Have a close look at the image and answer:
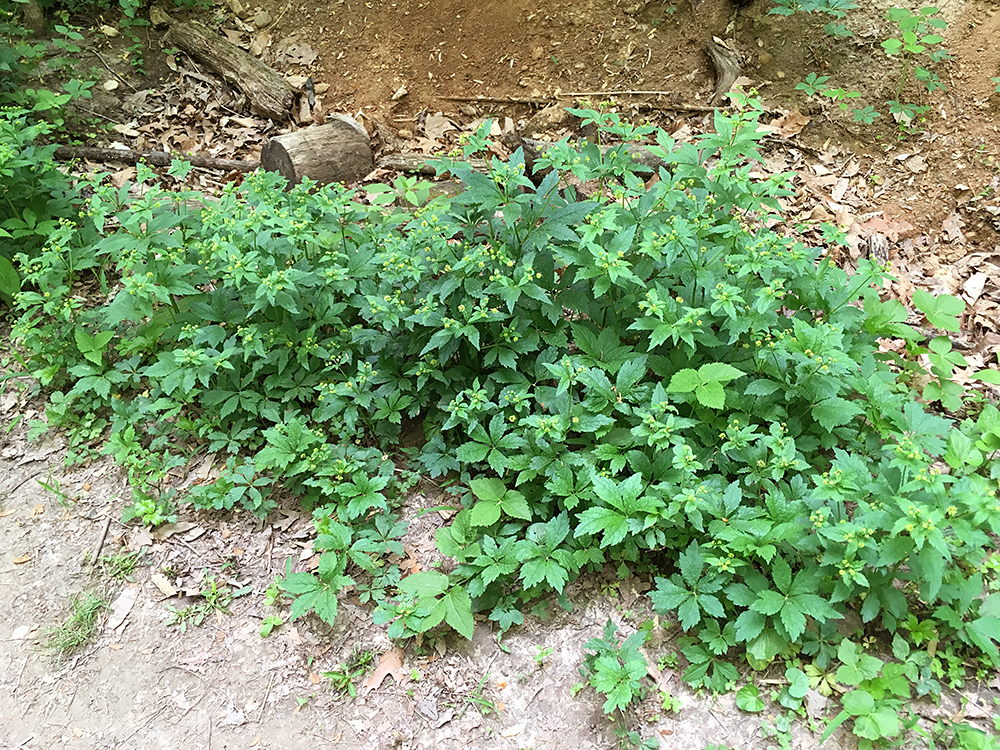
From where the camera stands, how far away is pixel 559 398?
3.26 meters

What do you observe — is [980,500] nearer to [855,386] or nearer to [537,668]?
[855,386]

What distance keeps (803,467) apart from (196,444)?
3296 millimetres

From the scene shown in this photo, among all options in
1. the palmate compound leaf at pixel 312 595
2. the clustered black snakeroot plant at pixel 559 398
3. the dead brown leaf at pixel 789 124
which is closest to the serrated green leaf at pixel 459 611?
the clustered black snakeroot plant at pixel 559 398

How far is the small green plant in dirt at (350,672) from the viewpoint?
9.45 ft

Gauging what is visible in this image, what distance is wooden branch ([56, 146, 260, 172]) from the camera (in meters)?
5.17

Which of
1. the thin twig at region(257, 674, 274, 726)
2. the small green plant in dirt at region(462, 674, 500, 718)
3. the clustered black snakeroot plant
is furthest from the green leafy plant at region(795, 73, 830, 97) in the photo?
the thin twig at region(257, 674, 274, 726)

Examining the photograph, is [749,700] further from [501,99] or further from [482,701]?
[501,99]

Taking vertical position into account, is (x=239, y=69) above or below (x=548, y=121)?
below

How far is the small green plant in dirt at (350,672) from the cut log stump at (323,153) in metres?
3.69

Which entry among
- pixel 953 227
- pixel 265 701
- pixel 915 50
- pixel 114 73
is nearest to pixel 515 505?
pixel 265 701

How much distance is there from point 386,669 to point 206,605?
1010mm

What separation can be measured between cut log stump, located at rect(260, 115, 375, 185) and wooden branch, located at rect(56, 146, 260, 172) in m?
0.26

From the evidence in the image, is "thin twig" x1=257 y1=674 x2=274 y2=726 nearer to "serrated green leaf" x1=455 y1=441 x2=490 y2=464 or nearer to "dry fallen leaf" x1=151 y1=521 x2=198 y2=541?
"dry fallen leaf" x1=151 y1=521 x2=198 y2=541

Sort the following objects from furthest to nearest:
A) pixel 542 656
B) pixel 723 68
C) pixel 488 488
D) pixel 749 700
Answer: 1. pixel 723 68
2. pixel 488 488
3. pixel 542 656
4. pixel 749 700
